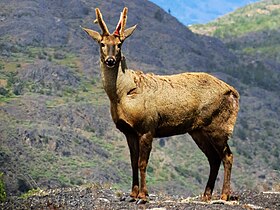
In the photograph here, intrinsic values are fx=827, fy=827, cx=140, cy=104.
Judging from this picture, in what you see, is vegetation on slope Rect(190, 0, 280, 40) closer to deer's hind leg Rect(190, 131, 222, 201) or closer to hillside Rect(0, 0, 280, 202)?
hillside Rect(0, 0, 280, 202)

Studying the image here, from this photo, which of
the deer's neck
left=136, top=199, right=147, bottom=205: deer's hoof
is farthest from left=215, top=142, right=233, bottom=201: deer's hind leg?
the deer's neck

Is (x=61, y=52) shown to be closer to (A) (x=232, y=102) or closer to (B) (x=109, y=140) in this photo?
(B) (x=109, y=140)

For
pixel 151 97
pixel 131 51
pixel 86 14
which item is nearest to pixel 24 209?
pixel 151 97

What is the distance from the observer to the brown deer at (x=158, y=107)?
14164 millimetres

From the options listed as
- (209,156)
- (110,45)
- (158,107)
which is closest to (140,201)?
(158,107)

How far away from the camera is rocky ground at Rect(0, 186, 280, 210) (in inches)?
546

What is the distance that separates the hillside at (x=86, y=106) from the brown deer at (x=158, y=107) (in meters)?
26.0

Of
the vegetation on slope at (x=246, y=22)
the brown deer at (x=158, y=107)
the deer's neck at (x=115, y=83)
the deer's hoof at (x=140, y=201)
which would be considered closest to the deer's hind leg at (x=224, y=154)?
the brown deer at (x=158, y=107)

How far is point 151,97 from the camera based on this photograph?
568 inches

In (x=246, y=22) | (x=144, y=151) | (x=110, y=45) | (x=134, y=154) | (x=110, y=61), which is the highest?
(x=110, y=45)

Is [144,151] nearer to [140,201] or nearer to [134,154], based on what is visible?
[134,154]

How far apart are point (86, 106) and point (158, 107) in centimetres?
6521

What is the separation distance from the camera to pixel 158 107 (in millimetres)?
14453

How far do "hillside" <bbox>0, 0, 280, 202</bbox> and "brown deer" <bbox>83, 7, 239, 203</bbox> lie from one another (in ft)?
85.4
